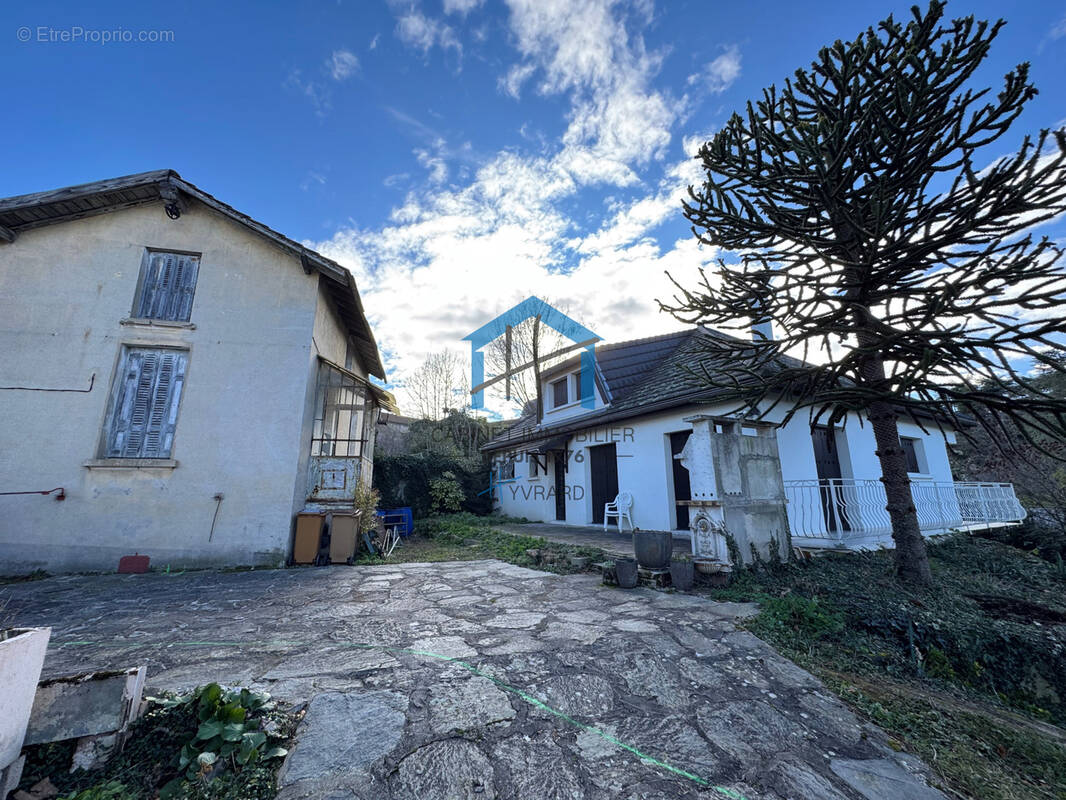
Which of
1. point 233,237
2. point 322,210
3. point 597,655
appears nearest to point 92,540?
point 233,237

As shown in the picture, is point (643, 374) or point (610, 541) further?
point (643, 374)

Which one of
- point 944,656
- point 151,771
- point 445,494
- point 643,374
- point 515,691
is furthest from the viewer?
point 445,494

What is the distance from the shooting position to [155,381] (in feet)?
22.6

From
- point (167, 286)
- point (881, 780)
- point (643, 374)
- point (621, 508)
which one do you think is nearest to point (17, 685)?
point (881, 780)

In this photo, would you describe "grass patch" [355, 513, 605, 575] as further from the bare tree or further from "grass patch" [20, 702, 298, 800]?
the bare tree

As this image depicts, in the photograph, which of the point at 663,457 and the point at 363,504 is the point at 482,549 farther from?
the point at 663,457

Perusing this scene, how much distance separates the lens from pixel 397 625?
360 cm

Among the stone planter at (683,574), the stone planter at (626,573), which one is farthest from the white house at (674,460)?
the stone planter at (626,573)

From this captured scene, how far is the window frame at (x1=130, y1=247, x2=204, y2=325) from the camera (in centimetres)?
709

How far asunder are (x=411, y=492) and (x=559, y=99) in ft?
39.6

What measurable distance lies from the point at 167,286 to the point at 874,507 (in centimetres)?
1388

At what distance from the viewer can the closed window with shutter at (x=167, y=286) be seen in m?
7.16

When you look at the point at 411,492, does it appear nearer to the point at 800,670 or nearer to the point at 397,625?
the point at 397,625

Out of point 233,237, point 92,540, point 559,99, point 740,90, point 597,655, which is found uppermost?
point 559,99
